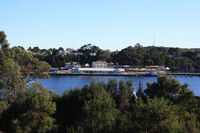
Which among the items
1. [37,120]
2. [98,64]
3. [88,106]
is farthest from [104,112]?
[98,64]

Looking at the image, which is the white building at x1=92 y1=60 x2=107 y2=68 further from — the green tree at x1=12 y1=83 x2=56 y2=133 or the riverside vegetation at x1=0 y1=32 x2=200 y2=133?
the green tree at x1=12 y1=83 x2=56 y2=133

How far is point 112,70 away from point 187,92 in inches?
1682

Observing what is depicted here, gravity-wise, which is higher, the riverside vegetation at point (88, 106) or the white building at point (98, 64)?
the white building at point (98, 64)

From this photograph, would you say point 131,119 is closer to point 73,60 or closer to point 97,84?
point 97,84

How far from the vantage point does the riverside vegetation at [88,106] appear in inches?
325

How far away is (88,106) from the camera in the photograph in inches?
353

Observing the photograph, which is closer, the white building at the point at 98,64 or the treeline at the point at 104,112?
the treeline at the point at 104,112

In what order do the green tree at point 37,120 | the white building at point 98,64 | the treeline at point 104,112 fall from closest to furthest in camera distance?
1. the treeline at point 104,112
2. the green tree at point 37,120
3. the white building at point 98,64

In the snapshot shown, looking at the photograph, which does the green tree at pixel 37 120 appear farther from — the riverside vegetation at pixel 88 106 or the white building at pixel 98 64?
the white building at pixel 98 64

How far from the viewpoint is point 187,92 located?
12.2 meters

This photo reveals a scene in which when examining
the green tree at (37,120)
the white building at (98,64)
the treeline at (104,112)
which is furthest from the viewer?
the white building at (98,64)

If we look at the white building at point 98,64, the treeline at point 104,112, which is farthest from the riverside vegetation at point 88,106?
the white building at point 98,64

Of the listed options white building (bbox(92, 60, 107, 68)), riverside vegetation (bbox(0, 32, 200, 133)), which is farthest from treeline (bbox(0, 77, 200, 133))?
white building (bbox(92, 60, 107, 68))

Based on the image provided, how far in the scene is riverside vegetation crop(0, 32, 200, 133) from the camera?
8.25m
